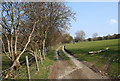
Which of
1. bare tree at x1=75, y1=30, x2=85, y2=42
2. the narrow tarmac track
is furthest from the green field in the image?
bare tree at x1=75, y1=30, x2=85, y2=42

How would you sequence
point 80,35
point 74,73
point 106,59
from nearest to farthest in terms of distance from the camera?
point 74,73 → point 106,59 → point 80,35

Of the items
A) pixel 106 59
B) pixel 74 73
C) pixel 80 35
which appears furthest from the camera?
pixel 80 35

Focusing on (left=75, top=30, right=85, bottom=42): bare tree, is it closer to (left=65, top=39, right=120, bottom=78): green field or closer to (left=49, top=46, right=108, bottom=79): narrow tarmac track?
(left=65, top=39, right=120, bottom=78): green field

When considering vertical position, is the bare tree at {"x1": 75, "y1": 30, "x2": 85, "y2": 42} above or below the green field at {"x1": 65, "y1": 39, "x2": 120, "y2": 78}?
above

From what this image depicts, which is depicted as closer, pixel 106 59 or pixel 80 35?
pixel 106 59

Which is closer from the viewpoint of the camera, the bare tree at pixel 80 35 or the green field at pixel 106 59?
the green field at pixel 106 59

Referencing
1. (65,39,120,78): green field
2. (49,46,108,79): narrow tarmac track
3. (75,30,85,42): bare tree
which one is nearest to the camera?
(49,46,108,79): narrow tarmac track

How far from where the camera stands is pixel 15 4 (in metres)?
6.39

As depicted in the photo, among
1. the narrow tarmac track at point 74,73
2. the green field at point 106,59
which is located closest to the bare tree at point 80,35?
the green field at point 106,59

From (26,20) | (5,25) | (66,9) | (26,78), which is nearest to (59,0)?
(66,9)

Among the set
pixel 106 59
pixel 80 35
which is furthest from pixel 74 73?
pixel 80 35

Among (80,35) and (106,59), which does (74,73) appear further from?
(80,35)

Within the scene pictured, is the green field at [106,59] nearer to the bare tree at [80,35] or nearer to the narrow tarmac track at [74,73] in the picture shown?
the narrow tarmac track at [74,73]

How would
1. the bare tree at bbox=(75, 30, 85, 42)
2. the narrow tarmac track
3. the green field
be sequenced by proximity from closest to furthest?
1. the narrow tarmac track
2. the green field
3. the bare tree at bbox=(75, 30, 85, 42)
